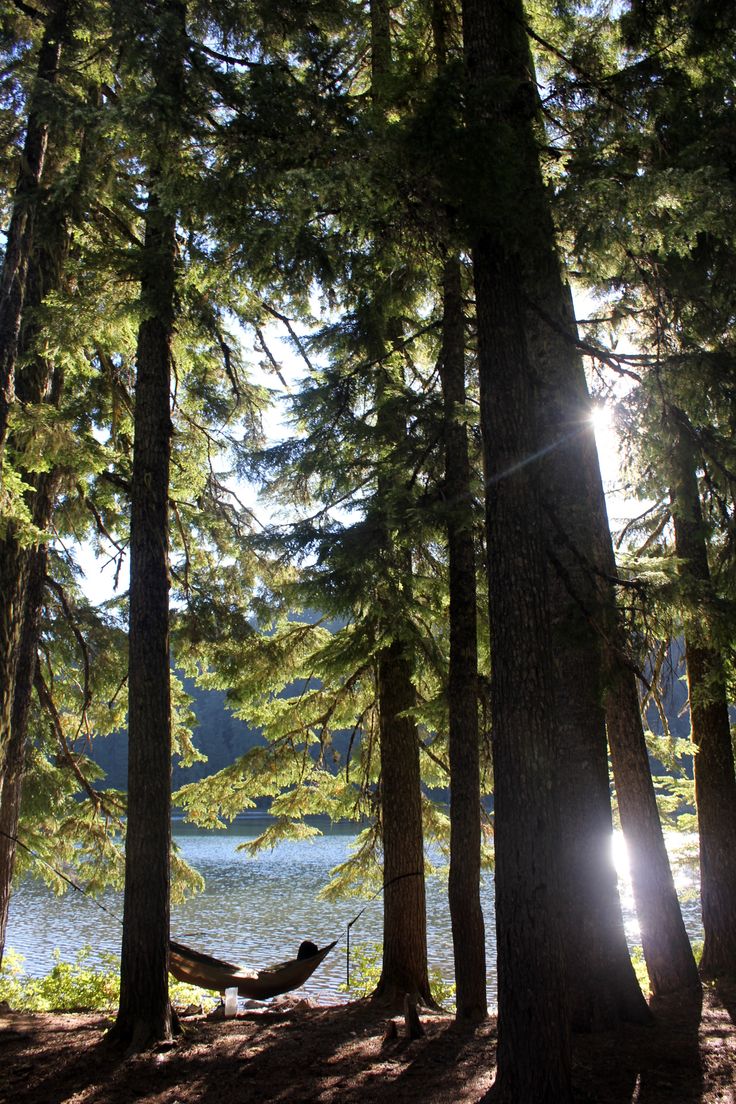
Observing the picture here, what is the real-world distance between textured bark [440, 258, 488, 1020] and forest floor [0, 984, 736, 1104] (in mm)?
464

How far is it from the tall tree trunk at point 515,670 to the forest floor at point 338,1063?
471 mm

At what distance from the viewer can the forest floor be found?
4.01 m

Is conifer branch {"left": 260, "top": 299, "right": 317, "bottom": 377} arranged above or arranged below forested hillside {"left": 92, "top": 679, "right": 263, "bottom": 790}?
above

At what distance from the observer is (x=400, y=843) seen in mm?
7730

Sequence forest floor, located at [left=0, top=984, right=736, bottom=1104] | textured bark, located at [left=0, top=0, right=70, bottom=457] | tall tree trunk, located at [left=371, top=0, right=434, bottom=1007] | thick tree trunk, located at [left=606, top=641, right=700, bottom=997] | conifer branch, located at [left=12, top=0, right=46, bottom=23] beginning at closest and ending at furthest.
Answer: forest floor, located at [left=0, top=984, right=736, bottom=1104] → textured bark, located at [left=0, top=0, right=70, bottom=457] → thick tree trunk, located at [left=606, top=641, right=700, bottom=997] → conifer branch, located at [left=12, top=0, right=46, bottom=23] → tall tree trunk, located at [left=371, top=0, right=434, bottom=1007]

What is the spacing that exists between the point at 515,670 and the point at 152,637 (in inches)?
118

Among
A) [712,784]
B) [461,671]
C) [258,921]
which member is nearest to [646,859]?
[461,671]

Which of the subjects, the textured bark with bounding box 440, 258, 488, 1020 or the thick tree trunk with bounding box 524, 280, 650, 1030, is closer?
the thick tree trunk with bounding box 524, 280, 650, 1030

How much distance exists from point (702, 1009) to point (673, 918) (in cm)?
71

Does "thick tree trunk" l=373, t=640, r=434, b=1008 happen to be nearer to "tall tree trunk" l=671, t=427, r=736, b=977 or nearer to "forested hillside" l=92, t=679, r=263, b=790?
"tall tree trunk" l=671, t=427, r=736, b=977

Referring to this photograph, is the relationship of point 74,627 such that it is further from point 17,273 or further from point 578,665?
point 578,665

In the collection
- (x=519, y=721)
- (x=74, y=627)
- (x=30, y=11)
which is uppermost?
(x=30, y=11)

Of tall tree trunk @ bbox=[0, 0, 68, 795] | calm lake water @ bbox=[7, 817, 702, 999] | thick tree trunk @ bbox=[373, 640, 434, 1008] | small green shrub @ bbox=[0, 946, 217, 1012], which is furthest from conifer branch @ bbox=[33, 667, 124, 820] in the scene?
thick tree trunk @ bbox=[373, 640, 434, 1008]

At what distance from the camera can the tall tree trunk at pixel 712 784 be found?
7277 mm
